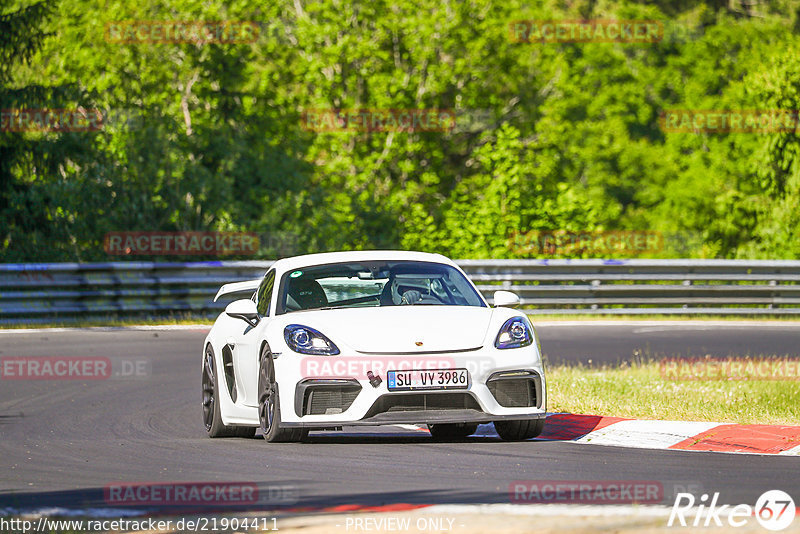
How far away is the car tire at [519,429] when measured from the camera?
32.1ft

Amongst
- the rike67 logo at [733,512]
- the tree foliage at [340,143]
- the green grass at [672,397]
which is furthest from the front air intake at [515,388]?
the tree foliage at [340,143]

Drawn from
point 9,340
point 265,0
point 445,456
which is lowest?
point 9,340

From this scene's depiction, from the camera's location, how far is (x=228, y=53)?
3803 cm

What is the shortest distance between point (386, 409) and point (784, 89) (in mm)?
29991

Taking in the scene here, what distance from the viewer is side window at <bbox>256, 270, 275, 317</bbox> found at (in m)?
10.6

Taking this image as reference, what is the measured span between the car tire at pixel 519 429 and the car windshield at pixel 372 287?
3.18ft

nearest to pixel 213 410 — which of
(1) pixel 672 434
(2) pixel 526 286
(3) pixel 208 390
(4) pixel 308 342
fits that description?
(3) pixel 208 390

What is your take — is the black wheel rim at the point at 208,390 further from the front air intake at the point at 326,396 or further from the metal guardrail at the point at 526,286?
the metal guardrail at the point at 526,286

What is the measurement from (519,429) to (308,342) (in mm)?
1653

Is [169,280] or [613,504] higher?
[613,504]

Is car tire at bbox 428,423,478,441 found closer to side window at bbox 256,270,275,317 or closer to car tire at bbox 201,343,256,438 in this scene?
car tire at bbox 201,343,256,438

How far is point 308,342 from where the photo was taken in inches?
370

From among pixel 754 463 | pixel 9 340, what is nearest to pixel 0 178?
pixel 9 340

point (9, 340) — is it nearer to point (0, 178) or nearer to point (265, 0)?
point (0, 178)
